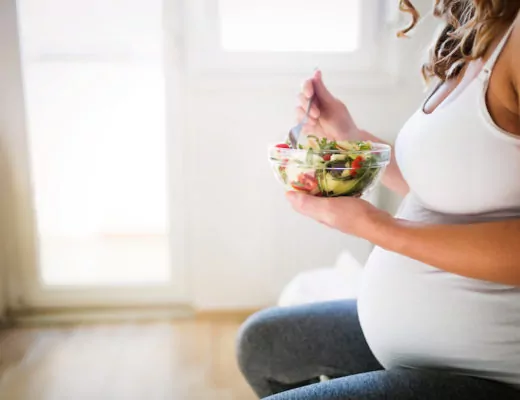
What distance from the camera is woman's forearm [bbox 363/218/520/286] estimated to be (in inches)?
24.1

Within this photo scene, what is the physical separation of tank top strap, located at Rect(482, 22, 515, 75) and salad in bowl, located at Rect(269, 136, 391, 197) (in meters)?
0.18

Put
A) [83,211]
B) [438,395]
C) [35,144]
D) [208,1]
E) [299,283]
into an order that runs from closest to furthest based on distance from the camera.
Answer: [438,395] < [299,283] < [208,1] < [35,144] < [83,211]

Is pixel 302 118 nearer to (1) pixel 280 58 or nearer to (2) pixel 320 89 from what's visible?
(2) pixel 320 89

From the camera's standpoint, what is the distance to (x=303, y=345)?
2.92ft

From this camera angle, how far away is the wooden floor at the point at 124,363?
59.0 inches

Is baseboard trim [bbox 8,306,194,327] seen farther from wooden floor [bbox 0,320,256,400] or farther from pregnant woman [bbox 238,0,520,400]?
pregnant woman [bbox 238,0,520,400]

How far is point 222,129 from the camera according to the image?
1.82 meters

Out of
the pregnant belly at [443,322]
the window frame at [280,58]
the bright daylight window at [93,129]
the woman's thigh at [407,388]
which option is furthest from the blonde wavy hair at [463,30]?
the bright daylight window at [93,129]

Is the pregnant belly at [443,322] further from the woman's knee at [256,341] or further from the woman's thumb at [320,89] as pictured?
the woman's thumb at [320,89]

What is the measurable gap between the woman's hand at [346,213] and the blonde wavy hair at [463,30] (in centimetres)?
24

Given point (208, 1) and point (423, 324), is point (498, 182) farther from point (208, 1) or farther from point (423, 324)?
point (208, 1)

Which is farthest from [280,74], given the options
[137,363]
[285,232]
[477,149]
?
[477,149]

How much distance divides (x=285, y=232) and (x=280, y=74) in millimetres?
527

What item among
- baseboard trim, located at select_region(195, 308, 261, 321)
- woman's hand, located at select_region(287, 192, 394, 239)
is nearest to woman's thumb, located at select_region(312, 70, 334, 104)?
woman's hand, located at select_region(287, 192, 394, 239)
